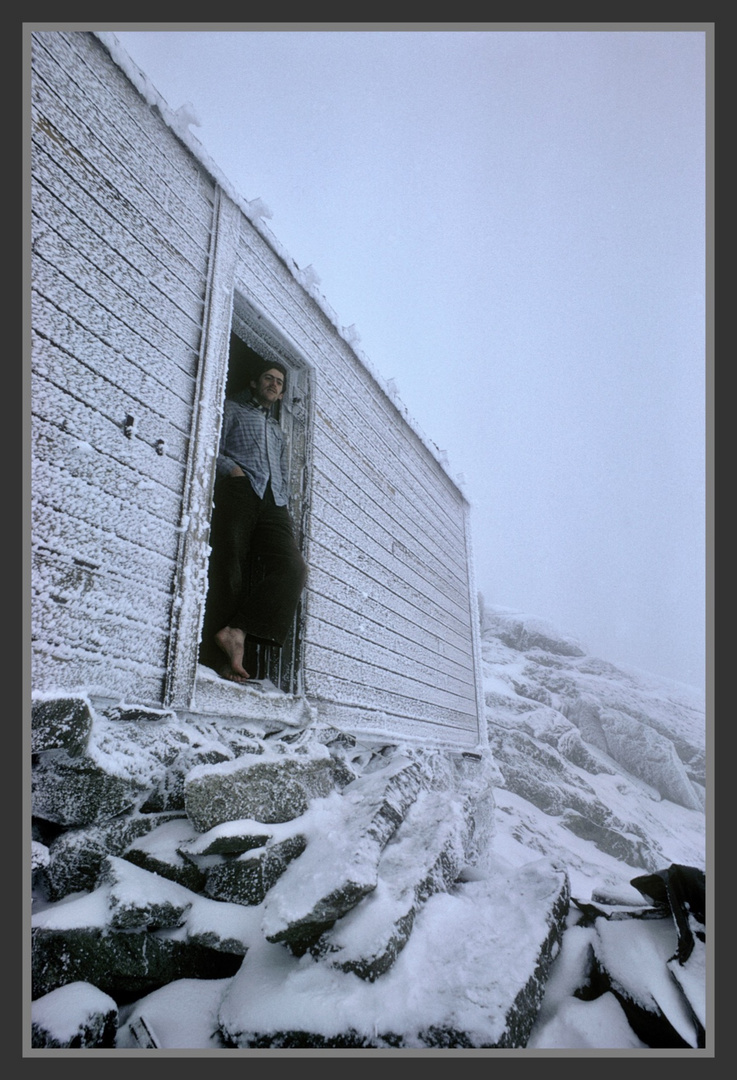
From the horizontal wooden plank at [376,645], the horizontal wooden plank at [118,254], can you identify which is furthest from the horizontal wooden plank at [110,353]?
the horizontal wooden plank at [376,645]

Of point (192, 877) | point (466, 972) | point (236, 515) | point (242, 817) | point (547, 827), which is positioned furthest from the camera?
point (547, 827)

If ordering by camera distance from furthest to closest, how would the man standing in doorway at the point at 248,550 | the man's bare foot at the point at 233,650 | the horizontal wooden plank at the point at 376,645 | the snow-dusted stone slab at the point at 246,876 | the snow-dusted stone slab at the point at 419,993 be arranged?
the horizontal wooden plank at the point at 376,645 < the man standing in doorway at the point at 248,550 < the man's bare foot at the point at 233,650 < the snow-dusted stone slab at the point at 246,876 < the snow-dusted stone slab at the point at 419,993

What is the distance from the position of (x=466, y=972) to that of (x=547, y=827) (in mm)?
9060

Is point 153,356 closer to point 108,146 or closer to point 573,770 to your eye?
point 108,146

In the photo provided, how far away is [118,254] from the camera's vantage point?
92.6 inches

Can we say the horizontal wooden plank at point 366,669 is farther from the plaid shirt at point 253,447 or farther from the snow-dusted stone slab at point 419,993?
the snow-dusted stone slab at point 419,993

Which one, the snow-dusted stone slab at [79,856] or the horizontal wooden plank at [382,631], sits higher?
the horizontal wooden plank at [382,631]

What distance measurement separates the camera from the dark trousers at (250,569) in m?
2.88

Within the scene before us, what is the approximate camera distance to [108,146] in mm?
2383

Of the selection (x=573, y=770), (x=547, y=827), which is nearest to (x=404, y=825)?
(x=547, y=827)

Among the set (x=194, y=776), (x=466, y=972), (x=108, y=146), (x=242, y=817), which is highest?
(x=108, y=146)

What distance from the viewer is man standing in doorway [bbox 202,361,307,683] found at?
9.41ft

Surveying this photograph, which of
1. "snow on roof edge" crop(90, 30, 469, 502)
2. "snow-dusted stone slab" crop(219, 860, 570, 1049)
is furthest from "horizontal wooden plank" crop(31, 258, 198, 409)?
"snow-dusted stone slab" crop(219, 860, 570, 1049)

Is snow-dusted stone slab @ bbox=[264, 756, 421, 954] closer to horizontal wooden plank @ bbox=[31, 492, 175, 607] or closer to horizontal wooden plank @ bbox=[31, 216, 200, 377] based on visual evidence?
horizontal wooden plank @ bbox=[31, 492, 175, 607]
